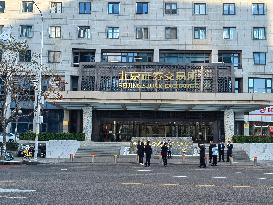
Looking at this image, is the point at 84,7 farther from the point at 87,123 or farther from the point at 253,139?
the point at 253,139

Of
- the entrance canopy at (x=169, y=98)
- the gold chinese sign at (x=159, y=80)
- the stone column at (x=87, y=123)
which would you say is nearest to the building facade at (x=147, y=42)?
the stone column at (x=87, y=123)

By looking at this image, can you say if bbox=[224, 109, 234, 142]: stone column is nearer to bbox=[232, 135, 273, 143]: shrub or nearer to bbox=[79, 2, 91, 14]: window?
bbox=[232, 135, 273, 143]: shrub

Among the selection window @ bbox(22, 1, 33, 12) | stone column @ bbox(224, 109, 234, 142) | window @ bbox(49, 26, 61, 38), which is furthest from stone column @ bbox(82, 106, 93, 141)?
window @ bbox(22, 1, 33, 12)

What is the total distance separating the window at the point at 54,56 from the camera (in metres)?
57.5

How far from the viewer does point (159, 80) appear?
156ft

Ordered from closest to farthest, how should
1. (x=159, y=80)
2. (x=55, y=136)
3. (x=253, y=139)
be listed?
(x=55, y=136)
(x=253, y=139)
(x=159, y=80)

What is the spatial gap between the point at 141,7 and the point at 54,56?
497 inches

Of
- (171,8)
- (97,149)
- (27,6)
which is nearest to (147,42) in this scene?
(171,8)

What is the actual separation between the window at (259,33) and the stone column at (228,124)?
13484 millimetres

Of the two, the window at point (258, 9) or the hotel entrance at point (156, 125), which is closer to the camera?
the hotel entrance at point (156, 125)

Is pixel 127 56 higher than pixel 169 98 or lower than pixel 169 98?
higher

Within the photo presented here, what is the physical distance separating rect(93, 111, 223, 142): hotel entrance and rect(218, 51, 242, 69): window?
8.10 meters

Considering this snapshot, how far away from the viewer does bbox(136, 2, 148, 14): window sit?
188ft

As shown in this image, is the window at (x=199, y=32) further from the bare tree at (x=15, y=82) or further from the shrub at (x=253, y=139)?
the bare tree at (x=15, y=82)
